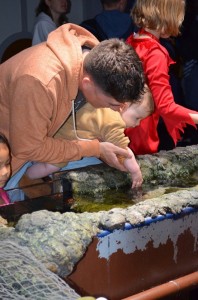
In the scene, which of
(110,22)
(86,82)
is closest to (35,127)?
(86,82)

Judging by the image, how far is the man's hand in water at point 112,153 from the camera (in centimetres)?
225

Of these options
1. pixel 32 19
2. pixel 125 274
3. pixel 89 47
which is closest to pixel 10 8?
pixel 32 19

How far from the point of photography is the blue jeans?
2.08 meters

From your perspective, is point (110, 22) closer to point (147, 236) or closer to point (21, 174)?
point (21, 174)

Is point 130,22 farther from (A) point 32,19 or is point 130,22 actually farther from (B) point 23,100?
(B) point 23,100

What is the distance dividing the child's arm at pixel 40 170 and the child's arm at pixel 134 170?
308 millimetres

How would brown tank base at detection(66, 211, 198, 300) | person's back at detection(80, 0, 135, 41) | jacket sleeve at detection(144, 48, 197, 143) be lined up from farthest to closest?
person's back at detection(80, 0, 135, 41), jacket sleeve at detection(144, 48, 197, 143), brown tank base at detection(66, 211, 198, 300)

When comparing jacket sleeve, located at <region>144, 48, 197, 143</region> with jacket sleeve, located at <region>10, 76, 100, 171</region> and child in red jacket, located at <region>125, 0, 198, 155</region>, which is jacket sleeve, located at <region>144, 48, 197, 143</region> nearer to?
child in red jacket, located at <region>125, 0, 198, 155</region>

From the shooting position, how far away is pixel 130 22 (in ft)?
11.9

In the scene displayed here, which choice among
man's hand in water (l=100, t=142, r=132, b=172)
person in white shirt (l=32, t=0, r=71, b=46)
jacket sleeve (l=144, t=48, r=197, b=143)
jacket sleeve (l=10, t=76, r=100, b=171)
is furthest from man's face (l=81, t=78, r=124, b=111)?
person in white shirt (l=32, t=0, r=71, b=46)

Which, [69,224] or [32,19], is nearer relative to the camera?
[69,224]

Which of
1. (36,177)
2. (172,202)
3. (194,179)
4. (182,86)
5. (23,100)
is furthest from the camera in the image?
(182,86)

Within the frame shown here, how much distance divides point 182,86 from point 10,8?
5.56 feet

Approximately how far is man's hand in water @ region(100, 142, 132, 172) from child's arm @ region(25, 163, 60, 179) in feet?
0.69
